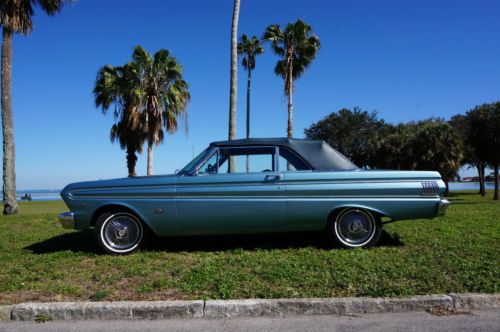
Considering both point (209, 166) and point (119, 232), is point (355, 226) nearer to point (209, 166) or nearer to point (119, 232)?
point (209, 166)

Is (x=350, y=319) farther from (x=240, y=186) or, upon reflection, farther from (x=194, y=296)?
(x=240, y=186)

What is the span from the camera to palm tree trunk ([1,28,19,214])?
13656 mm

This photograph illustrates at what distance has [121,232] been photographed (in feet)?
19.4

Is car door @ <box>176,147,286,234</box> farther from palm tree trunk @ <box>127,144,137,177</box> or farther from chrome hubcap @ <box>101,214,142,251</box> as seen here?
palm tree trunk @ <box>127,144,137,177</box>

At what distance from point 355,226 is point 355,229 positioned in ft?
0.14

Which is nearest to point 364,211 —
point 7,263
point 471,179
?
point 7,263

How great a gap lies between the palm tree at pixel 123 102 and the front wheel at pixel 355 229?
793 inches

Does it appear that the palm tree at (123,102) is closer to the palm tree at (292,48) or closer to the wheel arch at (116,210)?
the palm tree at (292,48)

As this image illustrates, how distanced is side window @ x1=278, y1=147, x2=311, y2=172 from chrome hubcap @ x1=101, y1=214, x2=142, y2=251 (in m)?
2.22

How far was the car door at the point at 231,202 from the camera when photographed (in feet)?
18.7

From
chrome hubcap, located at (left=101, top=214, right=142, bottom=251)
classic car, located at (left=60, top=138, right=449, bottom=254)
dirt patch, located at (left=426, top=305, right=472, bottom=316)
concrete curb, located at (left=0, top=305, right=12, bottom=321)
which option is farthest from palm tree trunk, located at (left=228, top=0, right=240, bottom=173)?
dirt patch, located at (left=426, top=305, right=472, bottom=316)

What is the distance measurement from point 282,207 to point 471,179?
9273cm

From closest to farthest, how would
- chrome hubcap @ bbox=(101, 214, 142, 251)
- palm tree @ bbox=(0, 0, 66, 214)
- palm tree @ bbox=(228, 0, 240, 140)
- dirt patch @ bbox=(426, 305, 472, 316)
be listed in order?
dirt patch @ bbox=(426, 305, 472, 316) → chrome hubcap @ bbox=(101, 214, 142, 251) → palm tree @ bbox=(228, 0, 240, 140) → palm tree @ bbox=(0, 0, 66, 214)

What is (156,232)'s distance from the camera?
5836mm
